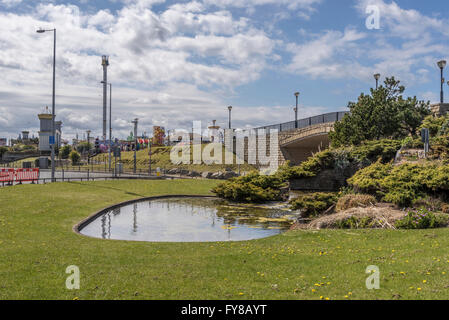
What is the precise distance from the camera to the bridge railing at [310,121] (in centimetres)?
3600

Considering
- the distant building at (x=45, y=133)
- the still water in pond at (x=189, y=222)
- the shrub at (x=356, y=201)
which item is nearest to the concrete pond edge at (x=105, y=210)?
the still water in pond at (x=189, y=222)

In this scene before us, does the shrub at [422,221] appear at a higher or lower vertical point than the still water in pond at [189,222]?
higher

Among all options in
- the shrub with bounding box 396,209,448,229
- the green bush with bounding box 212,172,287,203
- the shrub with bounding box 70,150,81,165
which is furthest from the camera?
the shrub with bounding box 70,150,81,165

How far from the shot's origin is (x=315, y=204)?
17453 mm

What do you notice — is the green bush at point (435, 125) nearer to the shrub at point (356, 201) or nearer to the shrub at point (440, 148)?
the shrub at point (440, 148)

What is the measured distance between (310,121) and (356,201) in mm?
24511

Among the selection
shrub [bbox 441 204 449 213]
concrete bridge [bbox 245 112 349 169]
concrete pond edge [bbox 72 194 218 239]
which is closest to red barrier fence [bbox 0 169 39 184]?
concrete pond edge [bbox 72 194 218 239]

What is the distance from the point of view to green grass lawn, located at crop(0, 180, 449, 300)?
21.1 ft

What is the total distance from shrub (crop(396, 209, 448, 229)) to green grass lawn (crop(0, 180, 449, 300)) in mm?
1027

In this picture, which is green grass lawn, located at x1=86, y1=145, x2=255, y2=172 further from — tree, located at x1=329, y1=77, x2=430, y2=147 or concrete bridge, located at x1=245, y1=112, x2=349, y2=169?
tree, located at x1=329, y1=77, x2=430, y2=147

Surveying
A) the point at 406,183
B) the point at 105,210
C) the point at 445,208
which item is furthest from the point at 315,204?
the point at 105,210

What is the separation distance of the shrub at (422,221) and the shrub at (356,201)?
3271mm
